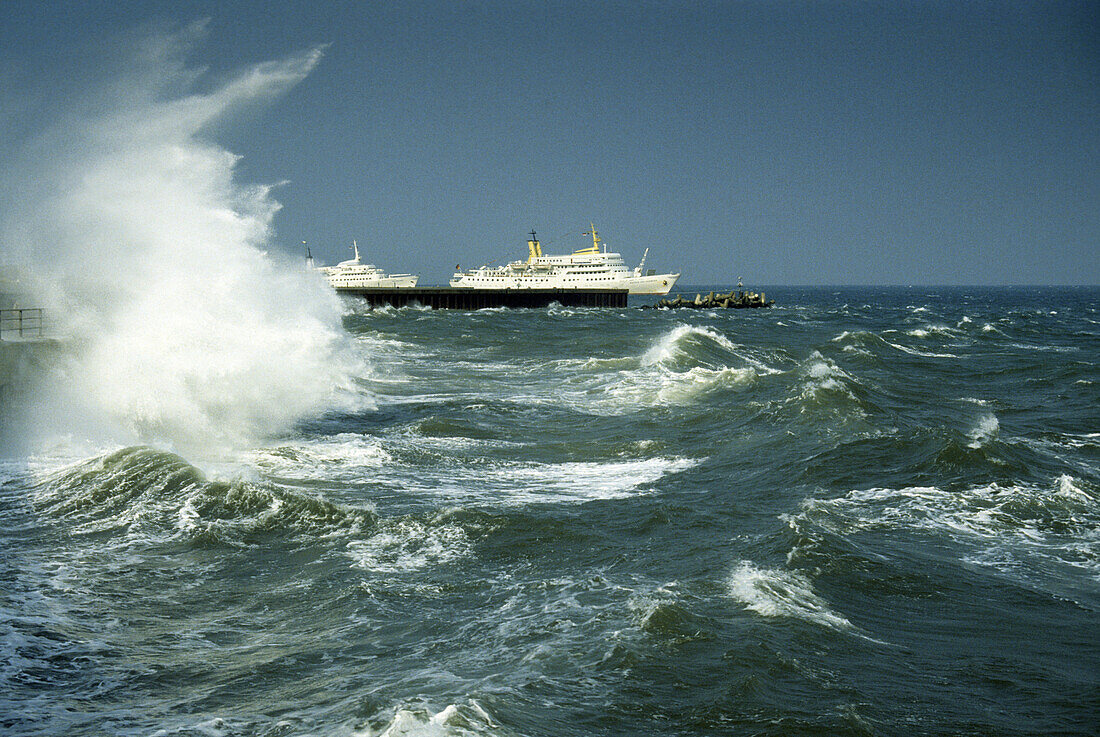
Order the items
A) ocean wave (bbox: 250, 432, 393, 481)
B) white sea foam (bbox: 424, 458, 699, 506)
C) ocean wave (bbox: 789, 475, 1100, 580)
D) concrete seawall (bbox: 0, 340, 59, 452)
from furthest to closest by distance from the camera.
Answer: concrete seawall (bbox: 0, 340, 59, 452) → ocean wave (bbox: 250, 432, 393, 481) → white sea foam (bbox: 424, 458, 699, 506) → ocean wave (bbox: 789, 475, 1100, 580)

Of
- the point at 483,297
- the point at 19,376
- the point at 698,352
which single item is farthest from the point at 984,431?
the point at 483,297

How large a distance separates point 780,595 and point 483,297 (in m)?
77.7

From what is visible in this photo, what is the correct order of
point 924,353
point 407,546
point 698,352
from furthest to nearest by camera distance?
point 924,353, point 698,352, point 407,546

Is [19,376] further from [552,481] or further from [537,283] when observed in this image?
[537,283]

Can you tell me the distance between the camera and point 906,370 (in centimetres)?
3144

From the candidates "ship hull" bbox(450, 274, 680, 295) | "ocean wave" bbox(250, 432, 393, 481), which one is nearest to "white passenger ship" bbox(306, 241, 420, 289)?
"ship hull" bbox(450, 274, 680, 295)

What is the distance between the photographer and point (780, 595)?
29.0ft

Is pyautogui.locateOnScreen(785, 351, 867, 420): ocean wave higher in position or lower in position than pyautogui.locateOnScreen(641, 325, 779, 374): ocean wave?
lower

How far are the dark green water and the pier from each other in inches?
2563

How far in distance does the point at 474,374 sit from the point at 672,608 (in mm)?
21626

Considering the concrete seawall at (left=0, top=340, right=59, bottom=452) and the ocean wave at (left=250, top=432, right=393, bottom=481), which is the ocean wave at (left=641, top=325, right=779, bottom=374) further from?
the concrete seawall at (left=0, top=340, right=59, bottom=452)

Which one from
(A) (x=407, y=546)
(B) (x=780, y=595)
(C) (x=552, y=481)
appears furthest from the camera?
(C) (x=552, y=481)

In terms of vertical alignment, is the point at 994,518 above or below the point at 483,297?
below

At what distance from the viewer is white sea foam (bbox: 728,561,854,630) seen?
837cm
